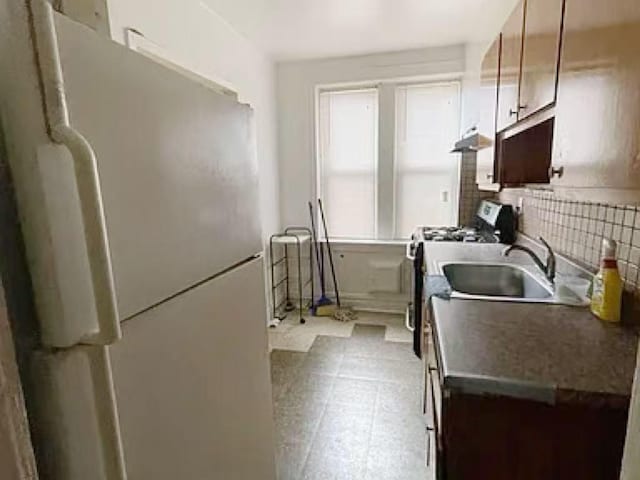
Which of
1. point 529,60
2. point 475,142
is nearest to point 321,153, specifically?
point 475,142

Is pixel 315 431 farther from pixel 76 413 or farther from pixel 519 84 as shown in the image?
pixel 519 84

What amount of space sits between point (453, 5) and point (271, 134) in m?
1.87

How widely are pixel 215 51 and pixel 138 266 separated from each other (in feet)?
7.78

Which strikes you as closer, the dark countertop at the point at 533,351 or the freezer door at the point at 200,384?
the freezer door at the point at 200,384

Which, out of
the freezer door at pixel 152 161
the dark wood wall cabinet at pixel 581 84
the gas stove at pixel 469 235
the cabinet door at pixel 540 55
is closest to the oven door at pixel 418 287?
the gas stove at pixel 469 235

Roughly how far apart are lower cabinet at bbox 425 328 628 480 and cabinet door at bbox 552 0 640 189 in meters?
0.49

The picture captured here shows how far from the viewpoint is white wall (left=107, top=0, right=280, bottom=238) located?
187 cm

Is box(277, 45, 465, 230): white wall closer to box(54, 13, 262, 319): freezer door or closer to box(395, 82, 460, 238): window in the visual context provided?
box(395, 82, 460, 238): window

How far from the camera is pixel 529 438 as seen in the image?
2.73 ft

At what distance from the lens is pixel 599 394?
2.51 ft

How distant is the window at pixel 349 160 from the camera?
12.1 ft

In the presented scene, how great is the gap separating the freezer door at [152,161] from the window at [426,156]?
9.33 ft

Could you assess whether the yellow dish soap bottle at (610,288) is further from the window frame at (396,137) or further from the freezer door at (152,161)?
the window frame at (396,137)

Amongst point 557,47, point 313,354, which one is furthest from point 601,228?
point 313,354
